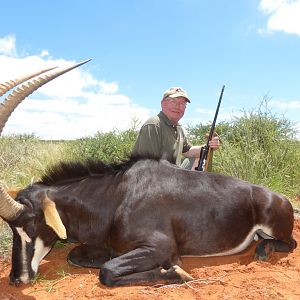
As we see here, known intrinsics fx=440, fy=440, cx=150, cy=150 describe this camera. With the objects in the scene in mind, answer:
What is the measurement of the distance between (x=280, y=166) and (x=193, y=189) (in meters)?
5.47

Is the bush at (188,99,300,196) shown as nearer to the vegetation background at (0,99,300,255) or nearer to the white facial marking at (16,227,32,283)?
the vegetation background at (0,99,300,255)

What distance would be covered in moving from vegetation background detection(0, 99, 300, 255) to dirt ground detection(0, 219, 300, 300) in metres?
3.60

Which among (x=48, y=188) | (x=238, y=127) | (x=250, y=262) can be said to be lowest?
(x=250, y=262)

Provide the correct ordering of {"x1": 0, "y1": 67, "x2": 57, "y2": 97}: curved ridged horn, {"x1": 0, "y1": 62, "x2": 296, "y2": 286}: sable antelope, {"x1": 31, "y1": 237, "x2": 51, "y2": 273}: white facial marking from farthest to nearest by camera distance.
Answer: {"x1": 31, "y1": 237, "x2": 51, "y2": 273}: white facial marking < {"x1": 0, "y1": 62, "x2": 296, "y2": 286}: sable antelope < {"x1": 0, "y1": 67, "x2": 57, "y2": 97}: curved ridged horn

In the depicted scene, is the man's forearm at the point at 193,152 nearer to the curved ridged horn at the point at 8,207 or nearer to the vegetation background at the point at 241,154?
the vegetation background at the point at 241,154

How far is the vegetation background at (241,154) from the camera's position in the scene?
8.97 m

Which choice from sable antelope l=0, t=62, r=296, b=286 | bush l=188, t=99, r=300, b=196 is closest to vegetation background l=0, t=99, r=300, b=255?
bush l=188, t=99, r=300, b=196

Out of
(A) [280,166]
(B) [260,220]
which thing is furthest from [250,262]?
(A) [280,166]

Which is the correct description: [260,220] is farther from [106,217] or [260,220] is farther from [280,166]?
[280,166]

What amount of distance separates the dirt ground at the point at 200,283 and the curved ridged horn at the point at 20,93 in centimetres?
168

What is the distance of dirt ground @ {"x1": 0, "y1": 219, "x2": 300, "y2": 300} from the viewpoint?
405 centimetres

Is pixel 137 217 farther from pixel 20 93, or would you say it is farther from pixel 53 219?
pixel 20 93

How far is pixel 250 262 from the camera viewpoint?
5.07 meters

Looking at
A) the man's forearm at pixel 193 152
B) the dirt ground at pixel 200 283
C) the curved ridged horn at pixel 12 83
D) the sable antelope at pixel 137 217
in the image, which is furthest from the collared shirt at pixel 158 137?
the curved ridged horn at pixel 12 83
